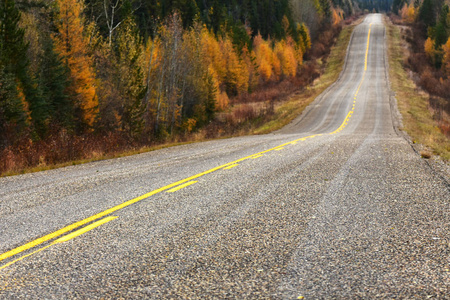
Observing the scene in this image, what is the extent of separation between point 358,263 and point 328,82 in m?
57.2

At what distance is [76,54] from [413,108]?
102 ft

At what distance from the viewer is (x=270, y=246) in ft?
12.4

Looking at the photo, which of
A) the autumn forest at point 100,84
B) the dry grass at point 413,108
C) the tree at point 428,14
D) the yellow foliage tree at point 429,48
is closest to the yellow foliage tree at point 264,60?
the autumn forest at point 100,84

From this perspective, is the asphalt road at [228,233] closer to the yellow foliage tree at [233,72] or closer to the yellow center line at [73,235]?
the yellow center line at [73,235]

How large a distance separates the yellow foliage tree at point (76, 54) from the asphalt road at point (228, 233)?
14.9m

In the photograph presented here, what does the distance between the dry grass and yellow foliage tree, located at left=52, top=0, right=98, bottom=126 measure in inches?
725

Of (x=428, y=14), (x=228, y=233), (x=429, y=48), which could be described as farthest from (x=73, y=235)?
(x=428, y=14)

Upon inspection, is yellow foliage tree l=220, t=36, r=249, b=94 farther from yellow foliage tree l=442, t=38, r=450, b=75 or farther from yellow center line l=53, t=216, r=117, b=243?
yellow center line l=53, t=216, r=117, b=243

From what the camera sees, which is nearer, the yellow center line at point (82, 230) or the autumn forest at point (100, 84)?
the yellow center line at point (82, 230)

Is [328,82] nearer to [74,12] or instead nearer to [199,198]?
[74,12]

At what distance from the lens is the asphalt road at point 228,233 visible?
9.78 feet

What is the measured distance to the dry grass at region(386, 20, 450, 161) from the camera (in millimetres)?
15405

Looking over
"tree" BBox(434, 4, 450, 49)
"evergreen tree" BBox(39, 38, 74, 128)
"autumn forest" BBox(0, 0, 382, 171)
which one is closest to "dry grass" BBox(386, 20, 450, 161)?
"tree" BBox(434, 4, 450, 49)

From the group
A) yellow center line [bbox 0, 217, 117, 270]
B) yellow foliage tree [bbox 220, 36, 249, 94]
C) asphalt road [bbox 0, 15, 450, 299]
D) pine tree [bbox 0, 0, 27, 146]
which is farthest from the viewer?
yellow foliage tree [bbox 220, 36, 249, 94]
